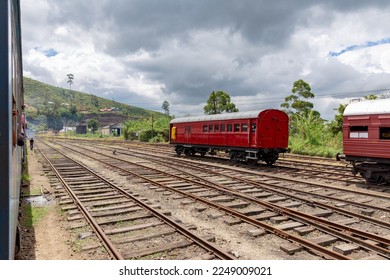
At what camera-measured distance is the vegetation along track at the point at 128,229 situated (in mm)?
5855

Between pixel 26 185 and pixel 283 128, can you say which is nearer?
pixel 26 185

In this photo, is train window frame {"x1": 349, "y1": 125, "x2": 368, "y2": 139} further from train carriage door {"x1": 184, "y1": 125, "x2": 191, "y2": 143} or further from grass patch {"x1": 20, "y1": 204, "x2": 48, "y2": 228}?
train carriage door {"x1": 184, "y1": 125, "x2": 191, "y2": 143}

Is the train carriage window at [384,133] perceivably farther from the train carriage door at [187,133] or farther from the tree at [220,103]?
the tree at [220,103]

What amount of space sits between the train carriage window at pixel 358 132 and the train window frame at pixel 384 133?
2.02 feet

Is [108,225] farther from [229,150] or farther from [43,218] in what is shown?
[229,150]

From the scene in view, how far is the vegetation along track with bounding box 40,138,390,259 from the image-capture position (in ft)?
20.2

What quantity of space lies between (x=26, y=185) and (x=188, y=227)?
904 centimetres

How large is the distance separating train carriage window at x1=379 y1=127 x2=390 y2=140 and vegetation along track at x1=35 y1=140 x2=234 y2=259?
8.94 metres

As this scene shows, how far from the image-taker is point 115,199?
33.8 feet

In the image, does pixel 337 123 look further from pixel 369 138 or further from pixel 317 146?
pixel 369 138

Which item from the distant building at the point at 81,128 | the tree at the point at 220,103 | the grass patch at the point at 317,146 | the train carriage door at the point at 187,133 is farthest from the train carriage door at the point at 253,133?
the distant building at the point at 81,128

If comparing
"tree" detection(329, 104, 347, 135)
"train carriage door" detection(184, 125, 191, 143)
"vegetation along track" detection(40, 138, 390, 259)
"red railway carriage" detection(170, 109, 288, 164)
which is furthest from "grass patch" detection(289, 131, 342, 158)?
"vegetation along track" detection(40, 138, 390, 259)

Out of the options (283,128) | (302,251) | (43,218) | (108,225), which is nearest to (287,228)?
(302,251)
